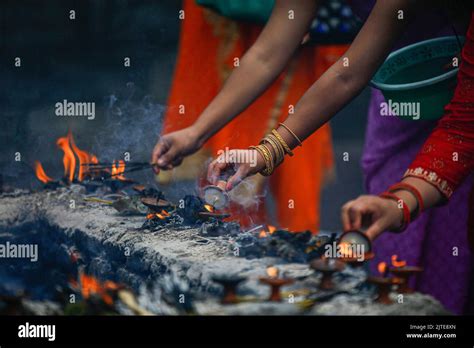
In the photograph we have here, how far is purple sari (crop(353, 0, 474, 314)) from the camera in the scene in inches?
176

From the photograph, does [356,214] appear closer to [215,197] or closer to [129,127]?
[215,197]

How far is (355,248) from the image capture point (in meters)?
4.06

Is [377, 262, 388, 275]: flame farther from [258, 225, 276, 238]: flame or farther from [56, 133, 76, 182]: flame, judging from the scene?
[56, 133, 76, 182]: flame

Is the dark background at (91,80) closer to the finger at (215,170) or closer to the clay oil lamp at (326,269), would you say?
the finger at (215,170)

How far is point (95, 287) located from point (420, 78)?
7.81 feet

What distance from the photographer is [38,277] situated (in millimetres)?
4676

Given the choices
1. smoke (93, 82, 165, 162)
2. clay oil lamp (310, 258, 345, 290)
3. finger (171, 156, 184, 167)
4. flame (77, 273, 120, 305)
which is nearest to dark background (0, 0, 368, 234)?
smoke (93, 82, 165, 162)

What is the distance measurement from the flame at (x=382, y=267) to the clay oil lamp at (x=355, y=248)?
333 mm

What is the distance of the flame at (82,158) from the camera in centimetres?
470

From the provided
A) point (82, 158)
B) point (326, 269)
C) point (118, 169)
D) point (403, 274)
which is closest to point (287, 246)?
point (326, 269)

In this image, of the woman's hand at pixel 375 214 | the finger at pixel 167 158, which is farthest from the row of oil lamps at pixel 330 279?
the finger at pixel 167 158

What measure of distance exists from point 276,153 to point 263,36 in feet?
2.47

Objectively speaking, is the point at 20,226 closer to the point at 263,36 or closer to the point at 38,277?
the point at 38,277
